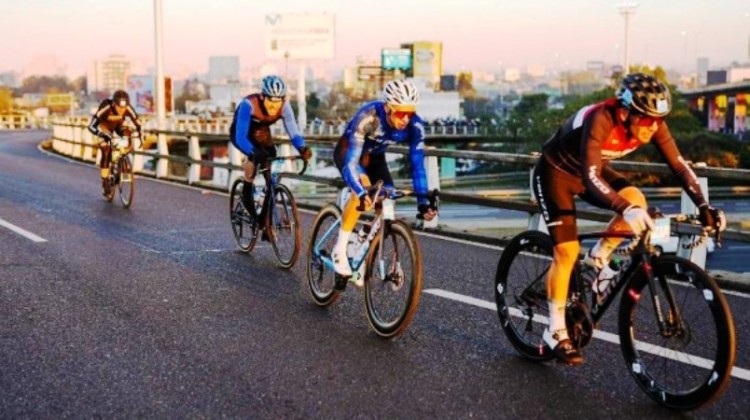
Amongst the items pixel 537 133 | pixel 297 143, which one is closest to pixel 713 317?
pixel 297 143

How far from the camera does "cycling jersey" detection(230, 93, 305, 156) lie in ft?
32.7

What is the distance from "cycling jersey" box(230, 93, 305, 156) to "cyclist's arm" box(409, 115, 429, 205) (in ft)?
9.57

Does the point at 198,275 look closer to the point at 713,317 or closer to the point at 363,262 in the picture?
the point at 363,262

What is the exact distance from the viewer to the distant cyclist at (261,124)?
9820mm

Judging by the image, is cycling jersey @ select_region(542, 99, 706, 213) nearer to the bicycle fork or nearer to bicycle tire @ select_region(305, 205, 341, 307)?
the bicycle fork

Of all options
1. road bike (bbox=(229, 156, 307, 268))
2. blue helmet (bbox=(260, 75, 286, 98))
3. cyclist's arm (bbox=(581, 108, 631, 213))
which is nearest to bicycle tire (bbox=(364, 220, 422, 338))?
cyclist's arm (bbox=(581, 108, 631, 213))

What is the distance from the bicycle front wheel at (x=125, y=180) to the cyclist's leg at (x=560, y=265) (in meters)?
11.2

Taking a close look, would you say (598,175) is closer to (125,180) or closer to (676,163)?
(676,163)

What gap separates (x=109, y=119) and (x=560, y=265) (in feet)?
39.0

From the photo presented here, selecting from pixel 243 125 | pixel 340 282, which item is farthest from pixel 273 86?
pixel 340 282

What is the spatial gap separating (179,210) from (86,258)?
16.7 feet

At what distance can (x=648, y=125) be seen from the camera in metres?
5.46

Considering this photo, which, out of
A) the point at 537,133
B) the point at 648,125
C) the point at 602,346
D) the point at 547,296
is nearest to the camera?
the point at 648,125

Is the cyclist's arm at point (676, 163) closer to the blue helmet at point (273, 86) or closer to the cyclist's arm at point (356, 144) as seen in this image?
the cyclist's arm at point (356, 144)
